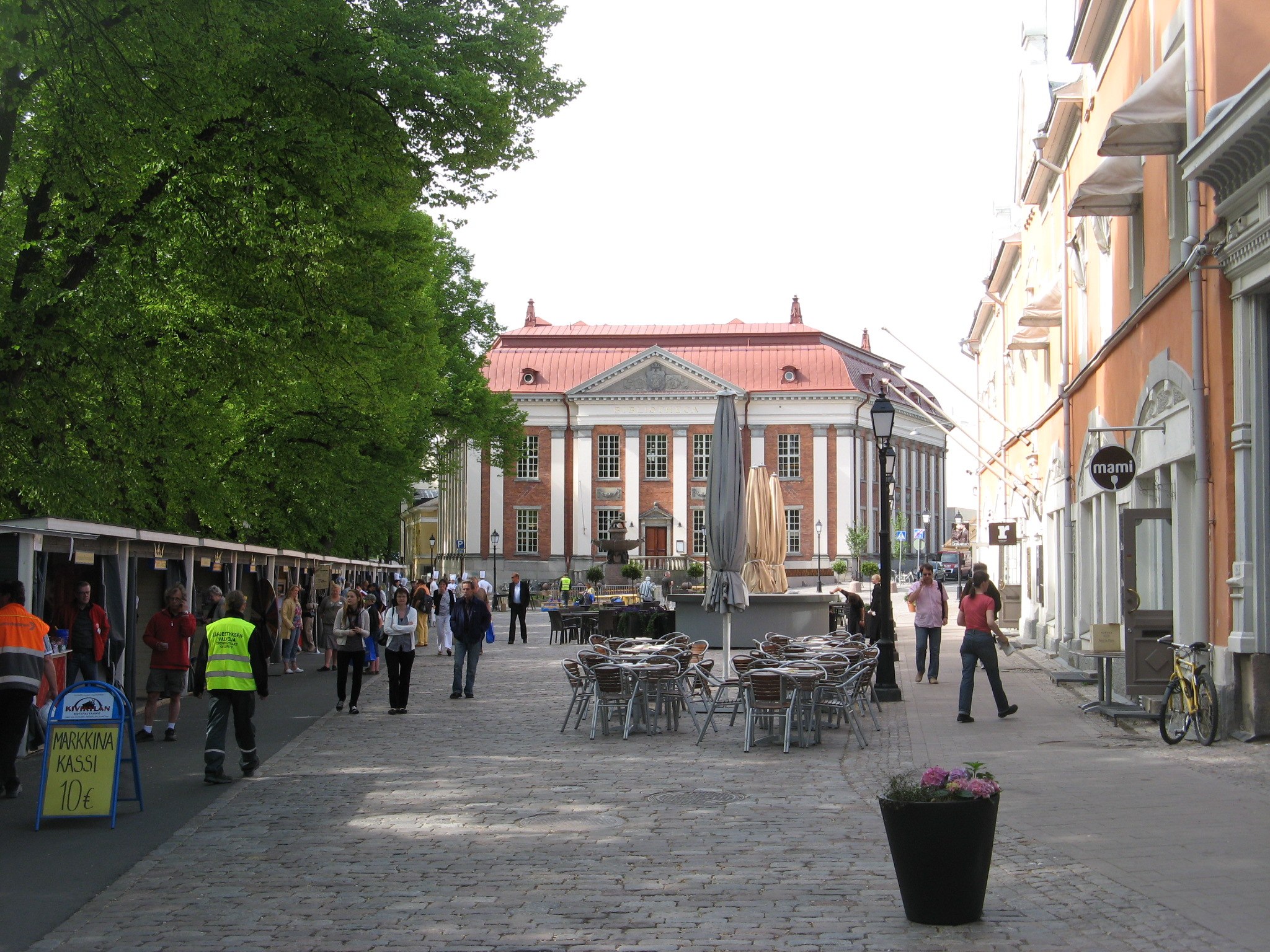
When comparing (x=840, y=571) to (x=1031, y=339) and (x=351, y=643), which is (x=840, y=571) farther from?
(x=351, y=643)

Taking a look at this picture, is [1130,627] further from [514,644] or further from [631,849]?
[514,644]

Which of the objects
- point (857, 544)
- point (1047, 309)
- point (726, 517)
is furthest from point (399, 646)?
point (857, 544)

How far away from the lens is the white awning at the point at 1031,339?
26.8 meters

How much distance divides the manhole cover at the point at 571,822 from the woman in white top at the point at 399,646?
23.3 ft

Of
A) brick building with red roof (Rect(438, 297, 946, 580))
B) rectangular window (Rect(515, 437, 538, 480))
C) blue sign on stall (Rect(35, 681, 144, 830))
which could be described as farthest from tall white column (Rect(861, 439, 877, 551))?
blue sign on stall (Rect(35, 681, 144, 830))

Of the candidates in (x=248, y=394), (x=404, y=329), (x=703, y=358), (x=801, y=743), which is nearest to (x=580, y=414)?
(x=703, y=358)

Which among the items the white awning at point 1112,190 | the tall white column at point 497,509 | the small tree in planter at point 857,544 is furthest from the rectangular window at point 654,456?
the white awning at point 1112,190

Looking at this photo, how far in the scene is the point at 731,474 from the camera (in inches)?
736

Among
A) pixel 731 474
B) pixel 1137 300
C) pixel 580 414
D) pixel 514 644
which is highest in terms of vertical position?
pixel 580 414

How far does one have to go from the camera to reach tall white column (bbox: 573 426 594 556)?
85.6m

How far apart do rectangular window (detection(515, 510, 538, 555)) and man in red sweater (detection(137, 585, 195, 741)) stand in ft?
236

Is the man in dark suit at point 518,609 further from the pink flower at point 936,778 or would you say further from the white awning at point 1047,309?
the pink flower at point 936,778

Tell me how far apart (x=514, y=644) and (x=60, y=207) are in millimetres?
20289

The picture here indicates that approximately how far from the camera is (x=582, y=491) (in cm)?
8612
